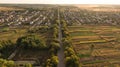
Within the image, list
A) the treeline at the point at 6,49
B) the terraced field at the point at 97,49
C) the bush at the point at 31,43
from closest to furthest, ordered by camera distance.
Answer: the terraced field at the point at 97,49, the treeline at the point at 6,49, the bush at the point at 31,43

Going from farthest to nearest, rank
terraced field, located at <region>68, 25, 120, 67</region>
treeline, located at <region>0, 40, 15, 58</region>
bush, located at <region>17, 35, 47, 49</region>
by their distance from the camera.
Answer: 1. bush, located at <region>17, 35, 47, 49</region>
2. treeline, located at <region>0, 40, 15, 58</region>
3. terraced field, located at <region>68, 25, 120, 67</region>

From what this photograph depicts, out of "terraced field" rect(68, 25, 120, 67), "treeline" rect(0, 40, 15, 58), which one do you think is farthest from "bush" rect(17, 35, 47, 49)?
"terraced field" rect(68, 25, 120, 67)

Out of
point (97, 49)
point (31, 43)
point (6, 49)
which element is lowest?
point (97, 49)

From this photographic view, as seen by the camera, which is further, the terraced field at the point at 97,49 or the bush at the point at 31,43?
the bush at the point at 31,43

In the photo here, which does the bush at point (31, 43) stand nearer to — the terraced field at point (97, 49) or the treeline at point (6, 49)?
the treeline at point (6, 49)

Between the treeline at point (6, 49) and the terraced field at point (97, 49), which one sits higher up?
the treeline at point (6, 49)

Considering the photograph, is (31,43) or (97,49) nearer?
(31,43)

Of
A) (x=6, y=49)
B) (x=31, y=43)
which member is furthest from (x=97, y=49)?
(x=6, y=49)

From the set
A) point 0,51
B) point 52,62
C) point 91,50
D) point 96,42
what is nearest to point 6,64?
point 52,62

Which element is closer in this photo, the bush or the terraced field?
the terraced field

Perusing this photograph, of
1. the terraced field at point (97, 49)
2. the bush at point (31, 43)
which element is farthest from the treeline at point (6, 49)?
the terraced field at point (97, 49)

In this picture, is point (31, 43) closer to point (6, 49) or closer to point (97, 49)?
point (6, 49)

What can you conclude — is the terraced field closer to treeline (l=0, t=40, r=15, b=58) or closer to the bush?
the bush
